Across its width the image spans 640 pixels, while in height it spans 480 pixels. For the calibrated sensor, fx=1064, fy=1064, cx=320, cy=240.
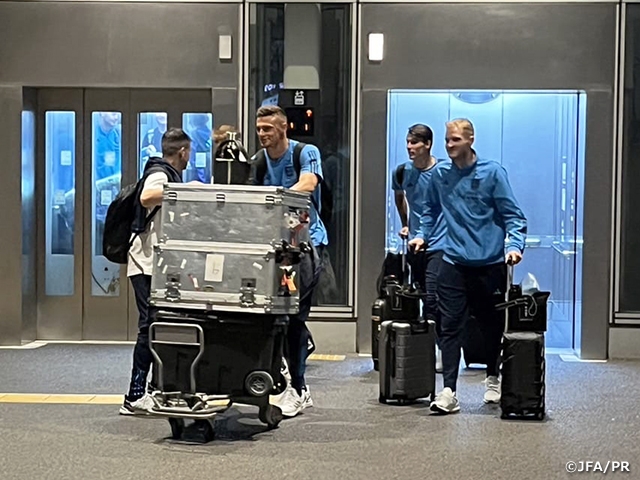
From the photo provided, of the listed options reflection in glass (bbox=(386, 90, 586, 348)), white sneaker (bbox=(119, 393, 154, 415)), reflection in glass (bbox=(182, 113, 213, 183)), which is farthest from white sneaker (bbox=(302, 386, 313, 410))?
reflection in glass (bbox=(182, 113, 213, 183))

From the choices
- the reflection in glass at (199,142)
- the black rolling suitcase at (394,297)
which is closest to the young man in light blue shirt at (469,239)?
the black rolling suitcase at (394,297)

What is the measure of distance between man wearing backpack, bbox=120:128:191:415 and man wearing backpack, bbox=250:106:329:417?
48 cm

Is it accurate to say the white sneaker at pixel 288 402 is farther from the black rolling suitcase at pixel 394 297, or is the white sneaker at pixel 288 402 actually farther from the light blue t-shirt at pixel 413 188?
the light blue t-shirt at pixel 413 188

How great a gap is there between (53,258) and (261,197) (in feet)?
13.9

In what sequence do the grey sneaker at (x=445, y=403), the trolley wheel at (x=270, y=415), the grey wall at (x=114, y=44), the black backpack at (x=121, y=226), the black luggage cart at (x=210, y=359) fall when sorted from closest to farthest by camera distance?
the black luggage cart at (x=210, y=359), the trolley wheel at (x=270, y=415), the black backpack at (x=121, y=226), the grey sneaker at (x=445, y=403), the grey wall at (x=114, y=44)

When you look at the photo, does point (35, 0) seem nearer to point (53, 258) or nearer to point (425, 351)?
point (53, 258)

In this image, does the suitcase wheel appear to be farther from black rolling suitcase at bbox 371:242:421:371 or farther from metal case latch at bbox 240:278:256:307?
black rolling suitcase at bbox 371:242:421:371

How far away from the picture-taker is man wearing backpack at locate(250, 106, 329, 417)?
5875 millimetres

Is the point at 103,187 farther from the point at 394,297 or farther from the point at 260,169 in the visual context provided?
the point at 394,297

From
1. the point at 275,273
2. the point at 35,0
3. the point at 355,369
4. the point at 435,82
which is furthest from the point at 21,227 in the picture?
the point at 275,273

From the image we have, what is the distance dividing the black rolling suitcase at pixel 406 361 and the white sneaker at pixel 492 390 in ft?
1.08

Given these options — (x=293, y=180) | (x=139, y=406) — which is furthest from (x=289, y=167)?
(x=139, y=406)

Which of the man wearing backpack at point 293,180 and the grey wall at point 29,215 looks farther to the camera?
the grey wall at point 29,215

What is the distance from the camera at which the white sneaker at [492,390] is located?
6340mm
